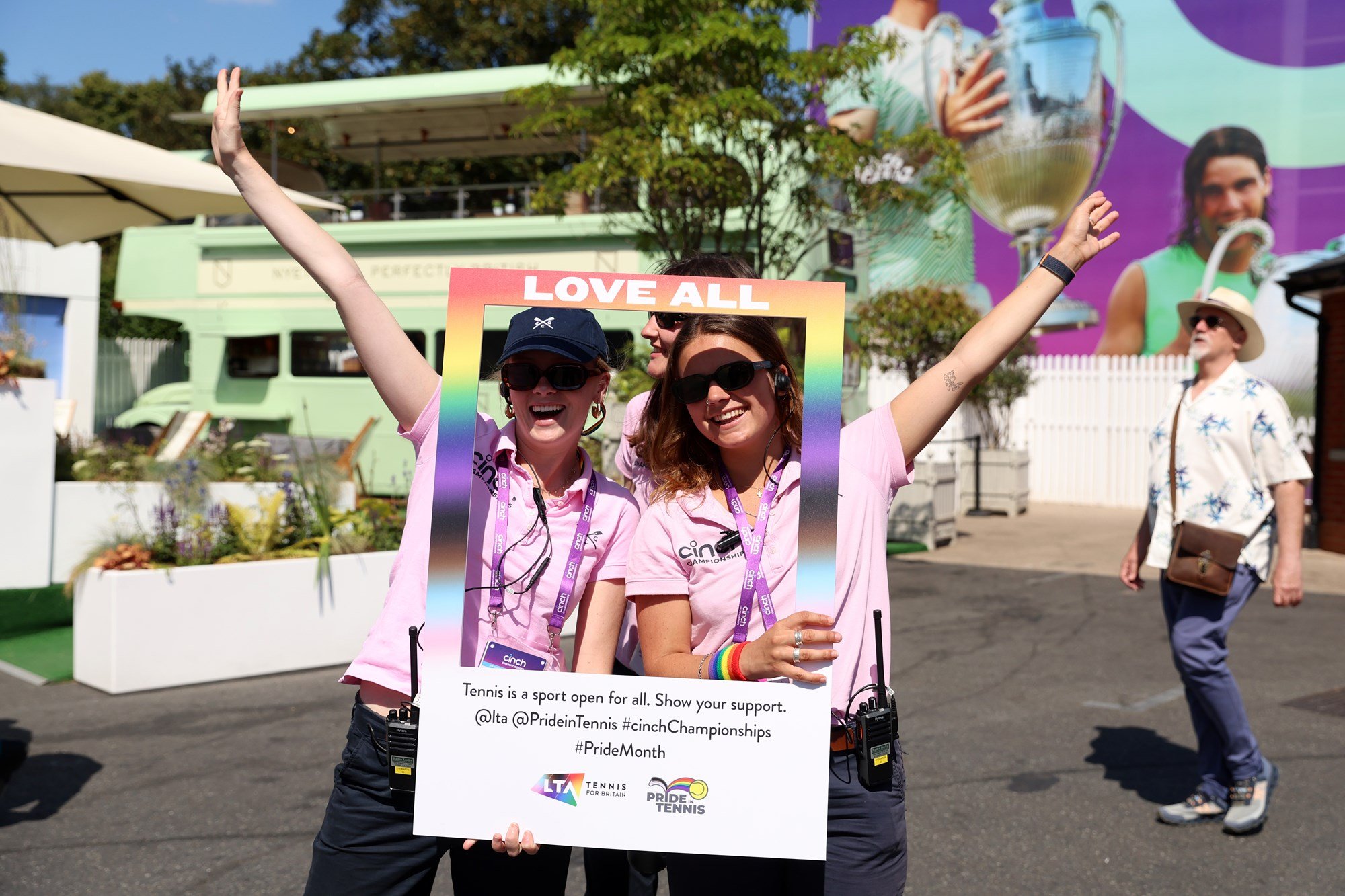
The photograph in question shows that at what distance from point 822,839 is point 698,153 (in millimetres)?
9962

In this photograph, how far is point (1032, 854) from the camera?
14.1 feet

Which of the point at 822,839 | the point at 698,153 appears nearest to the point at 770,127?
the point at 698,153

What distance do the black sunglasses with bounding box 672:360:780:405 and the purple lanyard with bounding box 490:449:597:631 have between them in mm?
295

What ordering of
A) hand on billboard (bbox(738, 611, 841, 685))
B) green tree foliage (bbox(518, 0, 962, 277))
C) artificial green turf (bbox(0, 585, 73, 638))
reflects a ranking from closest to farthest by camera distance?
1. hand on billboard (bbox(738, 611, 841, 685))
2. artificial green turf (bbox(0, 585, 73, 638))
3. green tree foliage (bbox(518, 0, 962, 277))

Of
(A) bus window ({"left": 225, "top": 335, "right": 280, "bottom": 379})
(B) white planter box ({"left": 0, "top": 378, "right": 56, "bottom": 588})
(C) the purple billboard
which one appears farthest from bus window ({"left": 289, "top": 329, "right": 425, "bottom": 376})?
(C) the purple billboard

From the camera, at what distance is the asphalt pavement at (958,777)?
4113 mm

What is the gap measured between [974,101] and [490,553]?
32220 mm

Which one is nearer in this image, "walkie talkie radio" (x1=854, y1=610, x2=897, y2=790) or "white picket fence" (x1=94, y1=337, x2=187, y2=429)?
"walkie talkie radio" (x1=854, y1=610, x2=897, y2=790)

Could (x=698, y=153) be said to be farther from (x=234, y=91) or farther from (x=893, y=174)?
(x=234, y=91)

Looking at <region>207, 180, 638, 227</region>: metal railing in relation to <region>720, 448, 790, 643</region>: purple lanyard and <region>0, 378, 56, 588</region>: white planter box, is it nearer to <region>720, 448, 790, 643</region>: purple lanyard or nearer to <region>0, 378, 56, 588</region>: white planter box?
<region>0, 378, 56, 588</region>: white planter box

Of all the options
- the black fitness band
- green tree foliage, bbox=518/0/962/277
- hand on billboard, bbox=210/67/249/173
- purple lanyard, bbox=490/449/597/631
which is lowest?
purple lanyard, bbox=490/449/597/631

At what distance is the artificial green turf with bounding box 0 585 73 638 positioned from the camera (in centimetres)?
838

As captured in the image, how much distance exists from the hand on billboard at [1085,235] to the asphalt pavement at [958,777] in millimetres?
2564

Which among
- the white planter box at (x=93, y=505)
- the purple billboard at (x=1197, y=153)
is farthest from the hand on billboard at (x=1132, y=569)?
the purple billboard at (x=1197, y=153)
